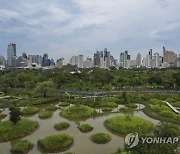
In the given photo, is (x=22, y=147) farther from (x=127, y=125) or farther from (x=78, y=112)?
(x=78, y=112)

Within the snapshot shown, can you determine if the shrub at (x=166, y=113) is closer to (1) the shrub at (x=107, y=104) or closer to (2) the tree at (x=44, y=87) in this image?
(1) the shrub at (x=107, y=104)

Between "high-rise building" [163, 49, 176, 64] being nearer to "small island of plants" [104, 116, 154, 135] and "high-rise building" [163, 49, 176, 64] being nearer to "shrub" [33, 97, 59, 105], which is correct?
"shrub" [33, 97, 59, 105]

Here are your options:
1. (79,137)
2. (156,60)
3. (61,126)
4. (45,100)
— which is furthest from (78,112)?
(156,60)

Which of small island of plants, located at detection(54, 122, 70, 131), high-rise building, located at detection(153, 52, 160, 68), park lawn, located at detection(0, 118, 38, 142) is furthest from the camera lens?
high-rise building, located at detection(153, 52, 160, 68)

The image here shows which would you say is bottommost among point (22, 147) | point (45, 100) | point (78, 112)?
point (22, 147)

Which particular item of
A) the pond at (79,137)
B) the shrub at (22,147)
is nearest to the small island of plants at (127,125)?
the pond at (79,137)

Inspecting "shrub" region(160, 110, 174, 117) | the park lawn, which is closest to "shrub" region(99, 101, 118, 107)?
"shrub" region(160, 110, 174, 117)

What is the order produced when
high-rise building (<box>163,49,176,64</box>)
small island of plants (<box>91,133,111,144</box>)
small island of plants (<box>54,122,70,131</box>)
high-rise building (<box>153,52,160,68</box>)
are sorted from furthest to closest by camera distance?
high-rise building (<box>153,52,160,68</box>) < high-rise building (<box>163,49,176,64</box>) < small island of plants (<box>54,122,70,131</box>) < small island of plants (<box>91,133,111,144</box>)
